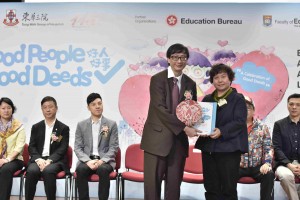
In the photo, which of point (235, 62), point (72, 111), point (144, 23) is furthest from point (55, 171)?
point (235, 62)

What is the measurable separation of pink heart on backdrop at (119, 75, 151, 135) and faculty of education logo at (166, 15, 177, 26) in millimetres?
858

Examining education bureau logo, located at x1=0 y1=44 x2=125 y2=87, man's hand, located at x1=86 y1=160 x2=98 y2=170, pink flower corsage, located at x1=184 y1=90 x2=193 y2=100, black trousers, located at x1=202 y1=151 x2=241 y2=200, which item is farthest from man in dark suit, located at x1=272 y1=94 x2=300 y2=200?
education bureau logo, located at x1=0 y1=44 x2=125 y2=87

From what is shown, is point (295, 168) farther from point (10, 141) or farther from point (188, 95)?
point (10, 141)

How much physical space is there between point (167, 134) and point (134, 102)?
238cm

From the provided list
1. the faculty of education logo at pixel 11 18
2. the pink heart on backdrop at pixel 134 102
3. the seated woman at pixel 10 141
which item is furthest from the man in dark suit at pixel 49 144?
the faculty of education logo at pixel 11 18

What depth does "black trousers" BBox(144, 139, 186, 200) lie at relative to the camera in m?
3.75

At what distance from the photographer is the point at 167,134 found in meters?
3.70

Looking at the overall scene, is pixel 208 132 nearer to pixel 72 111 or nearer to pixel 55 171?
pixel 55 171

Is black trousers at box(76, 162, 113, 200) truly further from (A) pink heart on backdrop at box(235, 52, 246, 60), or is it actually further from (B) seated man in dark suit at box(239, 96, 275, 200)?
(A) pink heart on backdrop at box(235, 52, 246, 60)

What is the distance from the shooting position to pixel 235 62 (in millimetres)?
5926

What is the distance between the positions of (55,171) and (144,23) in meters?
2.57

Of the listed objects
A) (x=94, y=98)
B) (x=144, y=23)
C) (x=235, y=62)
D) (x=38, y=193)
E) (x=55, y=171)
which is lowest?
(x=38, y=193)

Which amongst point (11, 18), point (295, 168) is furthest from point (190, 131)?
point (11, 18)

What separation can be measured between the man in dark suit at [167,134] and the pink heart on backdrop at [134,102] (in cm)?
217
